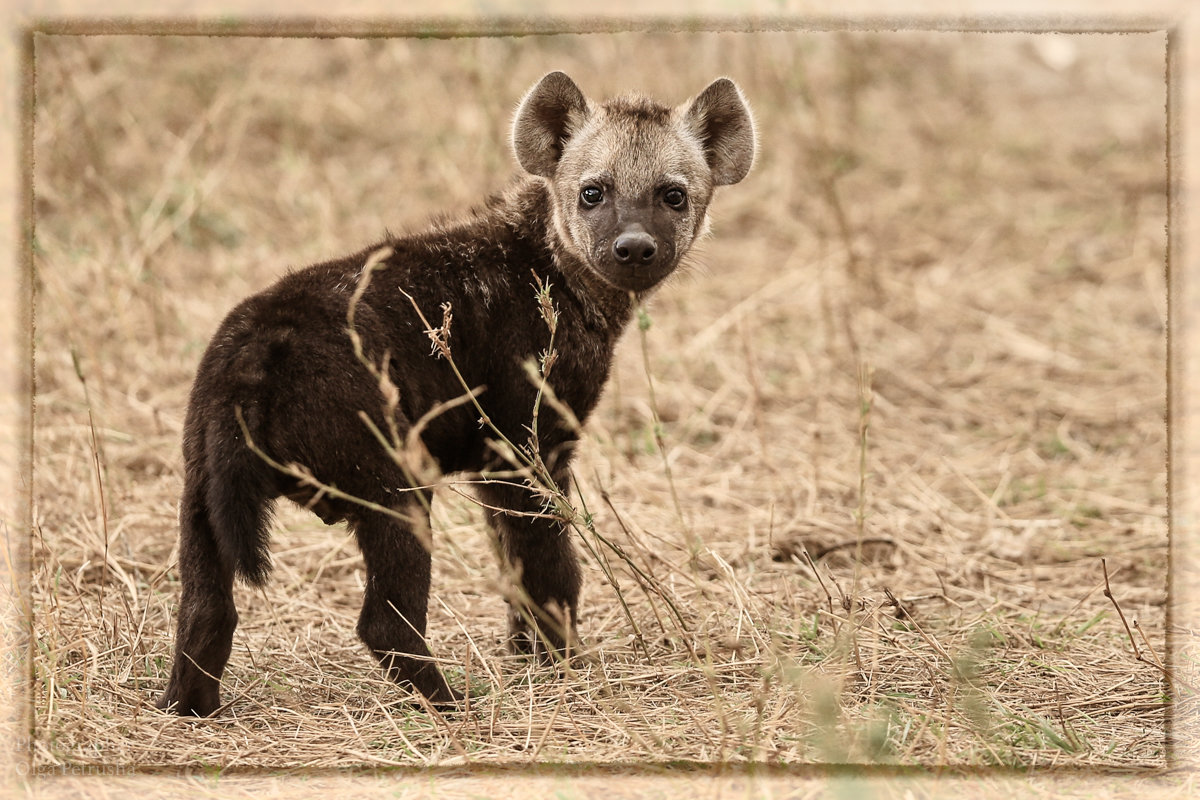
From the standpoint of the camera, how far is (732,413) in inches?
294

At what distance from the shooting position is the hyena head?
4.78 m

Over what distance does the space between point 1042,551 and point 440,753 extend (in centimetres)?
341

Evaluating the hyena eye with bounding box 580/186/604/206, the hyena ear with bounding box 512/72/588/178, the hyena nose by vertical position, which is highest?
the hyena ear with bounding box 512/72/588/178

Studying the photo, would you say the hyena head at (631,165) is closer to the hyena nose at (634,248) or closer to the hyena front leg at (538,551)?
the hyena nose at (634,248)

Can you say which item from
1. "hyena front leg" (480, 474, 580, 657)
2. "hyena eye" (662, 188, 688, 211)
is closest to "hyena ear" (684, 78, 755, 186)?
"hyena eye" (662, 188, 688, 211)

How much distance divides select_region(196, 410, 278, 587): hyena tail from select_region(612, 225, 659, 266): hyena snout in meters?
1.56

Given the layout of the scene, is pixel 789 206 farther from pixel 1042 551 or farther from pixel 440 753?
pixel 440 753

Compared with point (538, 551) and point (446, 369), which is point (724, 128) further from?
point (538, 551)

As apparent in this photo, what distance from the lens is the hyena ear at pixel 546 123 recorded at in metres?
5.05

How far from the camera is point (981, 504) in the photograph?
20.9 feet

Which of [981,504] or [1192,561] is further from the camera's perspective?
[981,504]

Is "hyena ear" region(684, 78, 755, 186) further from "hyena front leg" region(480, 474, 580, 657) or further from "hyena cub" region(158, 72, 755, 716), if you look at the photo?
"hyena front leg" region(480, 474, 580, 657)

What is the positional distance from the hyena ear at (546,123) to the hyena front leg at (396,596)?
5.76ft

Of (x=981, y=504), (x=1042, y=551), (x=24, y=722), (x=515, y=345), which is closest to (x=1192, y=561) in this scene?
(x=1042, y=551)
